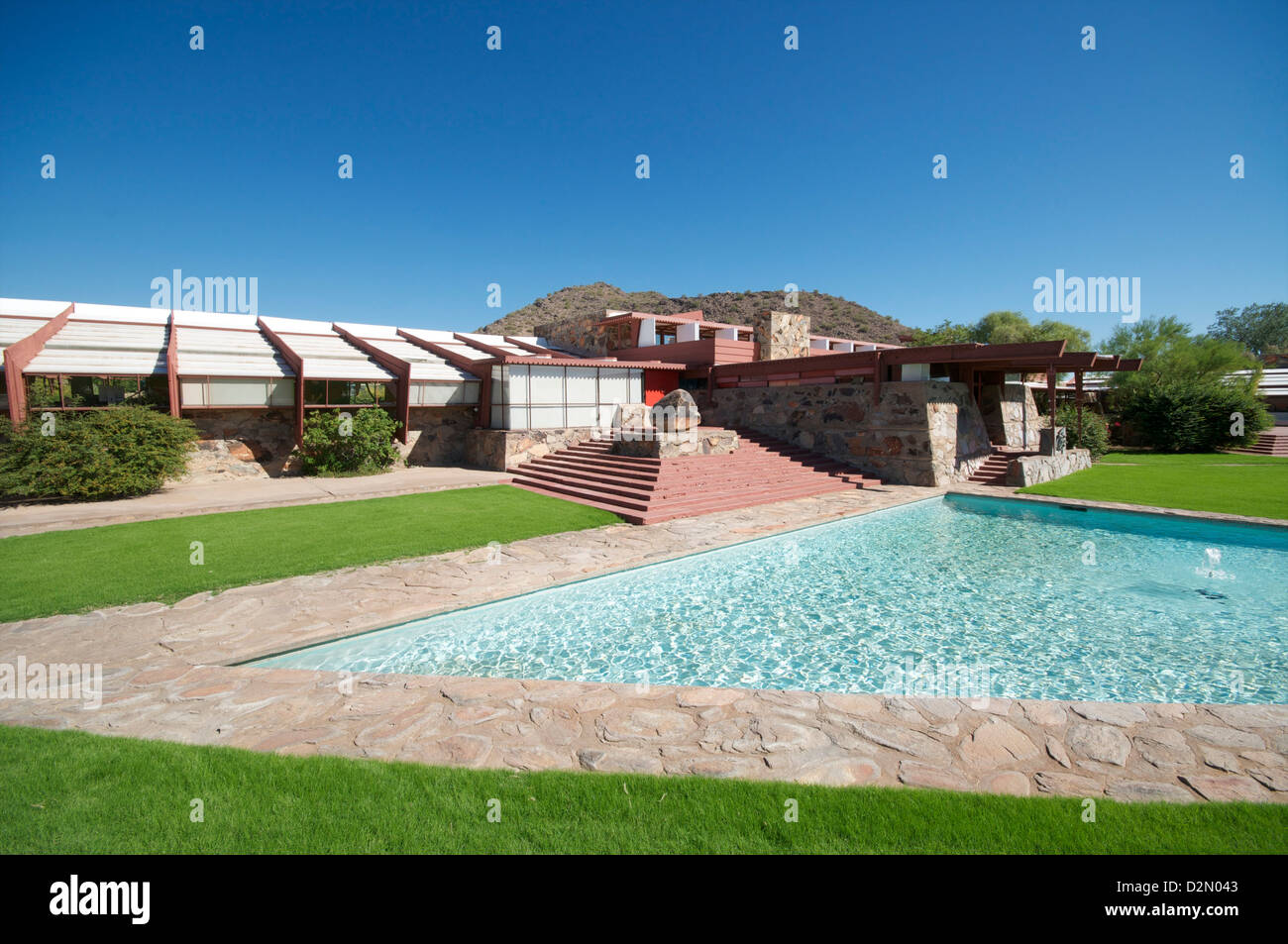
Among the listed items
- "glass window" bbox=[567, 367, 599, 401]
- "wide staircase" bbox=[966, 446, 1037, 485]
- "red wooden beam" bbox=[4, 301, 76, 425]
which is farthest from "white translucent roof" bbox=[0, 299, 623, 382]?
"wide staircase" bbox=[966, 446, 1037, 485]

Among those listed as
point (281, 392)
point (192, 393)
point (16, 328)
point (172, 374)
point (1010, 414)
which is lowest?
point (1010, 414)

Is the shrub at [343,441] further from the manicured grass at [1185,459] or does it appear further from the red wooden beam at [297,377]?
the manicured grass at [1185,459]

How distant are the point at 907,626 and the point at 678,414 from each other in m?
9.95

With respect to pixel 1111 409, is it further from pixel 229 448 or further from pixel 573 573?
pixel 229 448

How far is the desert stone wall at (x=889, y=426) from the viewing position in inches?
680

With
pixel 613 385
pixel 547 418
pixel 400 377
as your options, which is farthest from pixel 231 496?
pixel 613 385

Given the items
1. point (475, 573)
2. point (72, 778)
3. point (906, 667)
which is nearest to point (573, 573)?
point (475, 573)

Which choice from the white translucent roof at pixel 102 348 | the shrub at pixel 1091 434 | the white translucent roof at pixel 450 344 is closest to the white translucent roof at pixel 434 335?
the white translucent roof at pixel 450 344

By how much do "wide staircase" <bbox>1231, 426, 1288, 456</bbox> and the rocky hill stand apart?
3328 centimetres

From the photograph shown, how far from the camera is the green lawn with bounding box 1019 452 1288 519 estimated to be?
13.2m

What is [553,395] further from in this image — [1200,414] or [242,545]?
[1200,414]

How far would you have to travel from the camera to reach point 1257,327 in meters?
83.4

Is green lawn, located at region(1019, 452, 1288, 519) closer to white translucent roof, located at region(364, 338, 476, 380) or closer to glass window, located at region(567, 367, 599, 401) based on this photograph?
glass window, located at region(567, 367, 599, 401)
